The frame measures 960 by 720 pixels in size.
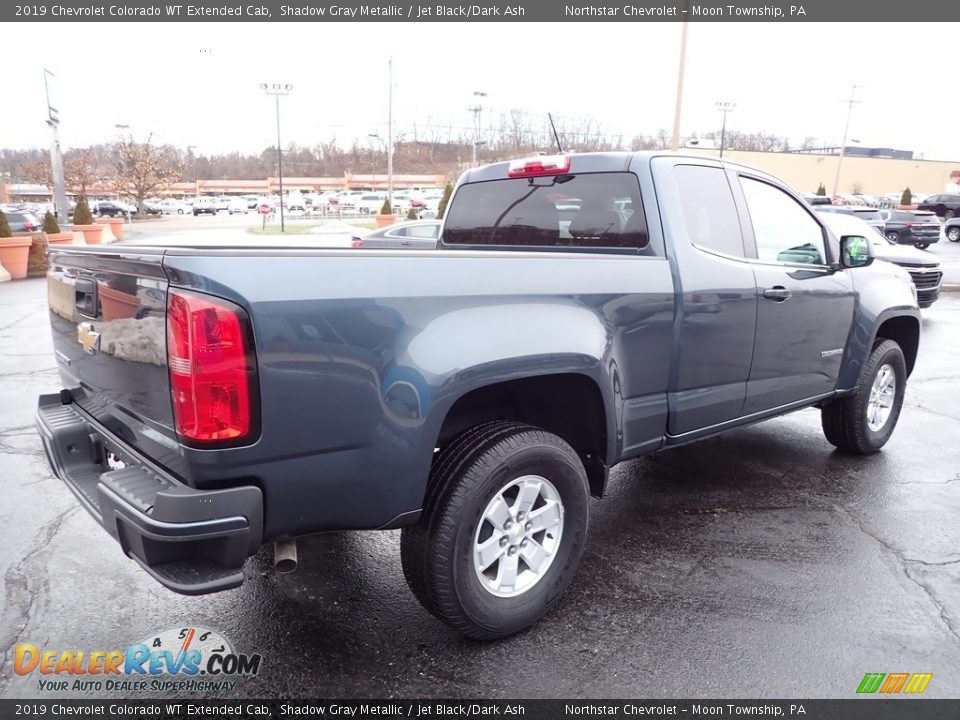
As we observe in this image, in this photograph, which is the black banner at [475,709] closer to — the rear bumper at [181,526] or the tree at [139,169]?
the rear bumper at [181,526]

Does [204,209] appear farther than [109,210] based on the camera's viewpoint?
Yes

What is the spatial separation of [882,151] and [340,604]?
126012 millimetres

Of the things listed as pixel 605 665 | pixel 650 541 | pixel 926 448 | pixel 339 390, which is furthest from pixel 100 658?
pixel 926 448

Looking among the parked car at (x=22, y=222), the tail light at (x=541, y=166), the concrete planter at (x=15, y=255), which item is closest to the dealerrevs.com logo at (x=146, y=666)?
the tail light at (x=541, y=166)

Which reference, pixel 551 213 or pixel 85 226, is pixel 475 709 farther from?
pixel 85 226

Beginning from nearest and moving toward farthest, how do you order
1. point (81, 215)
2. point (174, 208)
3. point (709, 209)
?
point (709, 209)
point (81, 215)
point (174, 208)

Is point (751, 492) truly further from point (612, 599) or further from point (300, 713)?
point (300, 713)

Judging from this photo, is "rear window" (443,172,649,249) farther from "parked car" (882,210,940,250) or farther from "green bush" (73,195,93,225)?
"parked car" (882,210,940,250)

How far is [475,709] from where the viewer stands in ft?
7.78

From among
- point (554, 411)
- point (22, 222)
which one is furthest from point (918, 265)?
point (22, 222)

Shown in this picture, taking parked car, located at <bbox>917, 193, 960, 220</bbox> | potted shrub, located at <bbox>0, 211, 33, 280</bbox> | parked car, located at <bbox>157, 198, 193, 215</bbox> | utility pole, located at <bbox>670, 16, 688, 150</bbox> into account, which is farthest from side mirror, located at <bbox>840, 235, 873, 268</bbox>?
parked car, located at <bbox>157, 198, 193, 215</bbox>

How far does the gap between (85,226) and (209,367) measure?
24.2m

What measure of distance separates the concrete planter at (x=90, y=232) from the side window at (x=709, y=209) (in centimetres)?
2297

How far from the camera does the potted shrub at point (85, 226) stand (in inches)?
869
